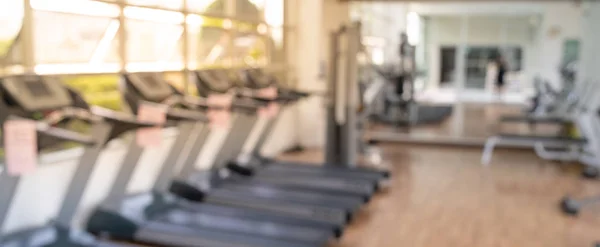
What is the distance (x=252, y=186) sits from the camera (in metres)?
5.79

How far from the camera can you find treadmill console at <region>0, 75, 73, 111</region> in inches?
134

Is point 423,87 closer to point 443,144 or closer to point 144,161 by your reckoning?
point 443,144

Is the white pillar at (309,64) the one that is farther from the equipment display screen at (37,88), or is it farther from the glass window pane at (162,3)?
the equipment display screen at (37,88)

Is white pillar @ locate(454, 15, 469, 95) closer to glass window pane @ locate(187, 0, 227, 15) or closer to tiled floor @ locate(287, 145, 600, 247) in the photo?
tiled floor @ locate(287, 145, 600, 247)

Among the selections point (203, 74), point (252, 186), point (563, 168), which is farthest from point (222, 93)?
point (563, 168)

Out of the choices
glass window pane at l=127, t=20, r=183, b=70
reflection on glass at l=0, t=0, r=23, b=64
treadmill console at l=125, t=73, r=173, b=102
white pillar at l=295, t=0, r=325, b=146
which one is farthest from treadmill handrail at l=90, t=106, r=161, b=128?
white pillar at l=295, t=0, r=325, b=146

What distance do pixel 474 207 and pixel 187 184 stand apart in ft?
8.78

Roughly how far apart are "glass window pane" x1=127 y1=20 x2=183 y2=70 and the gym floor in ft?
7.88

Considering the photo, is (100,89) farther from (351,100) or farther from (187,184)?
(351,100)

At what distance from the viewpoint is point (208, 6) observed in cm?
659

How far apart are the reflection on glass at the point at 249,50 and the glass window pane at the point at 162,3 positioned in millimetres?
1308

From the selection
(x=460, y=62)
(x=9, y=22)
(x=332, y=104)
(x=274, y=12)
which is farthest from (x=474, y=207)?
(x=460, y=62)

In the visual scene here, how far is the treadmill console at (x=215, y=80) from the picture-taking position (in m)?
5.50

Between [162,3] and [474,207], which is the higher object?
[162,3]
